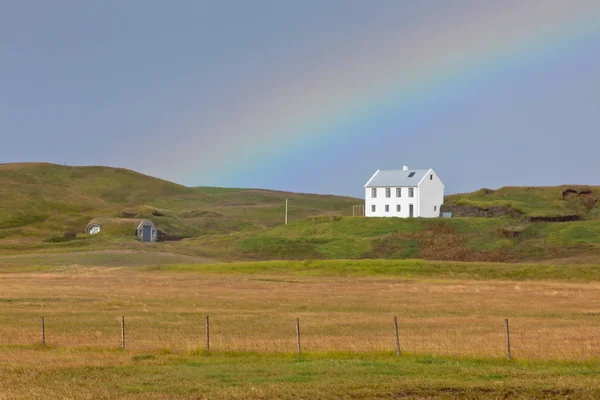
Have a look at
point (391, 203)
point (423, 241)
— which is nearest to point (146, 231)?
point (391, 203)

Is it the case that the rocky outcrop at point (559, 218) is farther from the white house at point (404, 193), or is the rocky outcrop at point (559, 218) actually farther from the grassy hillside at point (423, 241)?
the white house at point (404, 193)

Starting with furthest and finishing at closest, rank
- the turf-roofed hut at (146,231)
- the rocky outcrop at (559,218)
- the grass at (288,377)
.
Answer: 1. the turf-roofed hut at (146,231)
2. the rocky outcrop at (559,218)
3. the grass at (288,377)

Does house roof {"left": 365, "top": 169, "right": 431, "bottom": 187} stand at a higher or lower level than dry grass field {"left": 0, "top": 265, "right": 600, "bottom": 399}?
higher

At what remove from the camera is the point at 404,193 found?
11662cm

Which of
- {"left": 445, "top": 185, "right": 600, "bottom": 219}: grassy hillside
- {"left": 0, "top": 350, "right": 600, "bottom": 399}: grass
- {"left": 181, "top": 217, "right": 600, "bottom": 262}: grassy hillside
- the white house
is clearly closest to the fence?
{"left": 0, "top": 350, "right": 600, "bottom": 399}: grass

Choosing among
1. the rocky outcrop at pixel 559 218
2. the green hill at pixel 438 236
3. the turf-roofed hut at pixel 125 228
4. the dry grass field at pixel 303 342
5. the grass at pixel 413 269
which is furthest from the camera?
the turf-roofed hut at pixel 125 228

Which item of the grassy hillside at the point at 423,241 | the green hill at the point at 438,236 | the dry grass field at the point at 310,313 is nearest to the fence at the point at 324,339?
the dry grass field at the point at 310,313

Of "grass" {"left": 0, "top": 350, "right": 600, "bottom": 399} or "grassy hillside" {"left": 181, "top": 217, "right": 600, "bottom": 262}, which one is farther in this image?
"grassy hillside" {"left": 181, "top": 217, "right": 600, "bottom": 262}

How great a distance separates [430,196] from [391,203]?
18.3ft

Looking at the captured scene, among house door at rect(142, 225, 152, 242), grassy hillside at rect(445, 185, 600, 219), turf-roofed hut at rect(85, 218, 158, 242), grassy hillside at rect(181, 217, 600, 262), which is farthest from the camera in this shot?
house door at rect(142, 225, 152, 242)

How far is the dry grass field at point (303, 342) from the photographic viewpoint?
2120 cm

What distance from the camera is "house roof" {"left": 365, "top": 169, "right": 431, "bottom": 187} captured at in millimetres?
115875

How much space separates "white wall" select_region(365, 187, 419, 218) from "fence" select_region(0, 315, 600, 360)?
259ft

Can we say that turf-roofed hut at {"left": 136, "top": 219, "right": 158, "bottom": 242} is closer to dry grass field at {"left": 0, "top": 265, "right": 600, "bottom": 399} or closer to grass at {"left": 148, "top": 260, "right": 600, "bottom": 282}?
grass at {"left": 148, "top": 260, "right": 600, "bottom": 282}
